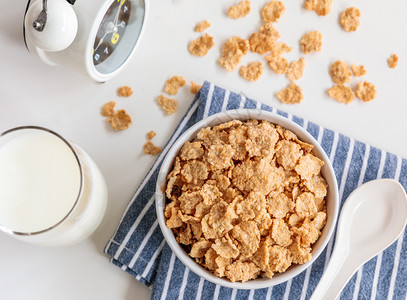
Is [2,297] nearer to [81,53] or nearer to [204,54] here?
[81,53]

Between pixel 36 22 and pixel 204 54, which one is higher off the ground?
pixel 36 22

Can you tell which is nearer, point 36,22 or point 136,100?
point 36,22

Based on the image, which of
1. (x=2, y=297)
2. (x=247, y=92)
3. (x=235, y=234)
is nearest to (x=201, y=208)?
(x=235, y=234)

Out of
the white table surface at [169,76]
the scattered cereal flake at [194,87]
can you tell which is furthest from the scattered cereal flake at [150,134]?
the scattered cereal flake at [194,87]

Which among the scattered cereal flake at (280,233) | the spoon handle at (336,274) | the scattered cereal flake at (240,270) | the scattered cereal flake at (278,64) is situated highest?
the scattered cereal flake at (278,64)

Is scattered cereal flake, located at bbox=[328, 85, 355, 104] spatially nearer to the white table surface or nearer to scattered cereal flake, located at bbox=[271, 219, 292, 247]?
the white table surface

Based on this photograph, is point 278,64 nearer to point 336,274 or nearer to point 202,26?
point 202,26

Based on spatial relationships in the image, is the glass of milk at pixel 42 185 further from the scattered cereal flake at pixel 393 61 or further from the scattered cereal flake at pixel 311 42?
the scattered cereal flake at pixel 393 61
